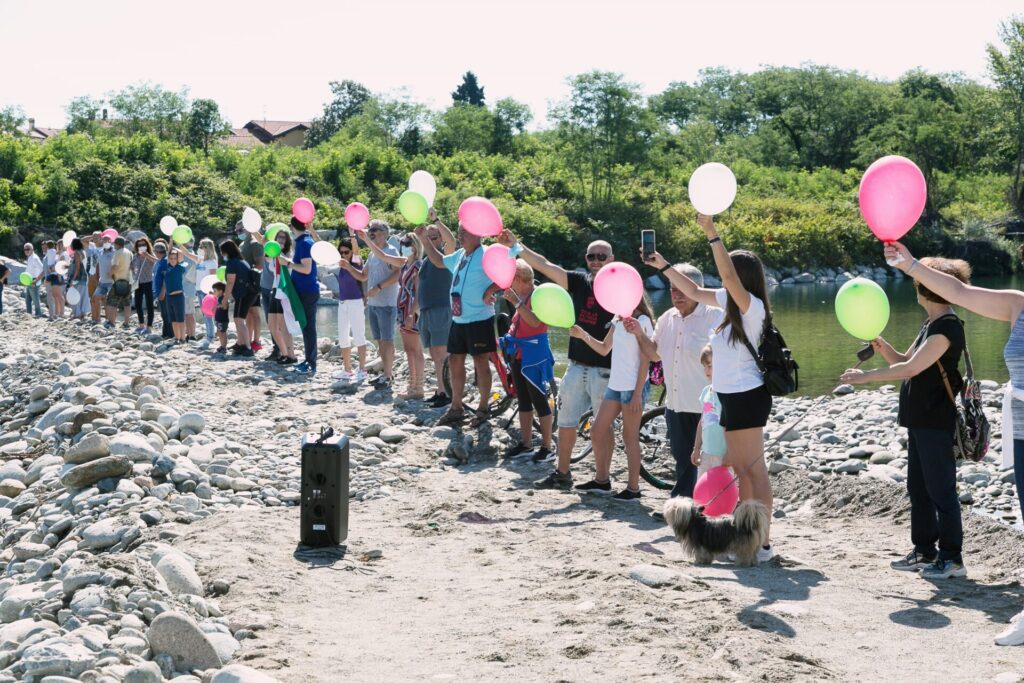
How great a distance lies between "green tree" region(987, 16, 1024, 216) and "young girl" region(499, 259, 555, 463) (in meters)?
47.6

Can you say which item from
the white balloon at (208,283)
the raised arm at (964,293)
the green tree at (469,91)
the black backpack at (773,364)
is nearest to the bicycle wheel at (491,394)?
the black backpack at (773,364)

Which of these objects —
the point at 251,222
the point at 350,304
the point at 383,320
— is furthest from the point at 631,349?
the point at 251,222

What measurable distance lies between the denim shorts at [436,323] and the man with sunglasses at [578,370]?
113 inches

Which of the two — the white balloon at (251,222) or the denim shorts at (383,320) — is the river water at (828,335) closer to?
the denim shorts at (383,320)

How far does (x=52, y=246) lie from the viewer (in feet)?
69.8

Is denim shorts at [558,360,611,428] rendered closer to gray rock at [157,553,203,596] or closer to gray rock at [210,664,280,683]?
gray rock at [157,553,203,596]

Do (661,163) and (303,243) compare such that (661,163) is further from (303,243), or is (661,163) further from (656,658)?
(656,658)

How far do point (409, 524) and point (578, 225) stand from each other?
3917cm

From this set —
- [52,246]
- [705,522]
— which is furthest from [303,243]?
[52,246]

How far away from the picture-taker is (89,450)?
26.0ft

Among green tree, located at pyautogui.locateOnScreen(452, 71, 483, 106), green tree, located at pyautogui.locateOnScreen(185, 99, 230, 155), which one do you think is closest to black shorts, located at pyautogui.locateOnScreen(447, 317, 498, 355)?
green tree, located at pyautogui.locateOnScreen(185, 99, 230, 155)

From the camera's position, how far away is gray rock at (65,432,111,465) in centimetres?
791

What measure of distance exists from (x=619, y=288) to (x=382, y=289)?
5.04 m

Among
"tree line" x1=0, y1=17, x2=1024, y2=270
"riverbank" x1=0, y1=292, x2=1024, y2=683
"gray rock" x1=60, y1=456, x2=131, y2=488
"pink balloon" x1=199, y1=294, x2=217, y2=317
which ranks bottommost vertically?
"riverbank" x1=0, y1=292, x2=1024, y2=683
